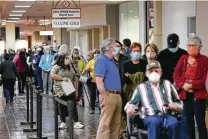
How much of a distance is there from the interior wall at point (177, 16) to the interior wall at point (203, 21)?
1.31 m

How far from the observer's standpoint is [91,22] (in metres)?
26.8

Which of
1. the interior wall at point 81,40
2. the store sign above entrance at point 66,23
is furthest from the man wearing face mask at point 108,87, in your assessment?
the interior wall at point 81,40

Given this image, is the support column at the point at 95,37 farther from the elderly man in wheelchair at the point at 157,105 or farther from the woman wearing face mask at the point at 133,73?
the elderly man in wheelchair at the point at 157,105

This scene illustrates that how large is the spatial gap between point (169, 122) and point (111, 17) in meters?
18.6

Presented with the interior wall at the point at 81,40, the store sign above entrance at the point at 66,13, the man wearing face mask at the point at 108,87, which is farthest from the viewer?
the interior wall at the point at 81,40

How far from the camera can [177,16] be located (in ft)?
46.7

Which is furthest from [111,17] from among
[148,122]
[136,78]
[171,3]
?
[148,122]

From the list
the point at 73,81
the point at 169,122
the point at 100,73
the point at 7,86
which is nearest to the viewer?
the point at 169,122

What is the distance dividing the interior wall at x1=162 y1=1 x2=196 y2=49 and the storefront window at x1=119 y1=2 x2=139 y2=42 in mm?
7961

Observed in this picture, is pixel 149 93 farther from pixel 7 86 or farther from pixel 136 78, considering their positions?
pixel 7 86

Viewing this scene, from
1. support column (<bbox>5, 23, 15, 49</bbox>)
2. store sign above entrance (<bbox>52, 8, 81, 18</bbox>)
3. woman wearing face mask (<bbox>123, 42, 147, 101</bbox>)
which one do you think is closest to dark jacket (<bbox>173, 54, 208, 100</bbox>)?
woman wearing face mask (<bbox>123, 42, 147, 101</bbox>)

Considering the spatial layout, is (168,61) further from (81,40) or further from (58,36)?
(58,36)

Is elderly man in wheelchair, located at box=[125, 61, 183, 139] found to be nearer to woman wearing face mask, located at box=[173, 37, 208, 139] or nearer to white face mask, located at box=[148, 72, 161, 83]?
white face mask, located at box=[148, 72, 161, 83]

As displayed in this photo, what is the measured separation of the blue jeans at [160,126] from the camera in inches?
297
